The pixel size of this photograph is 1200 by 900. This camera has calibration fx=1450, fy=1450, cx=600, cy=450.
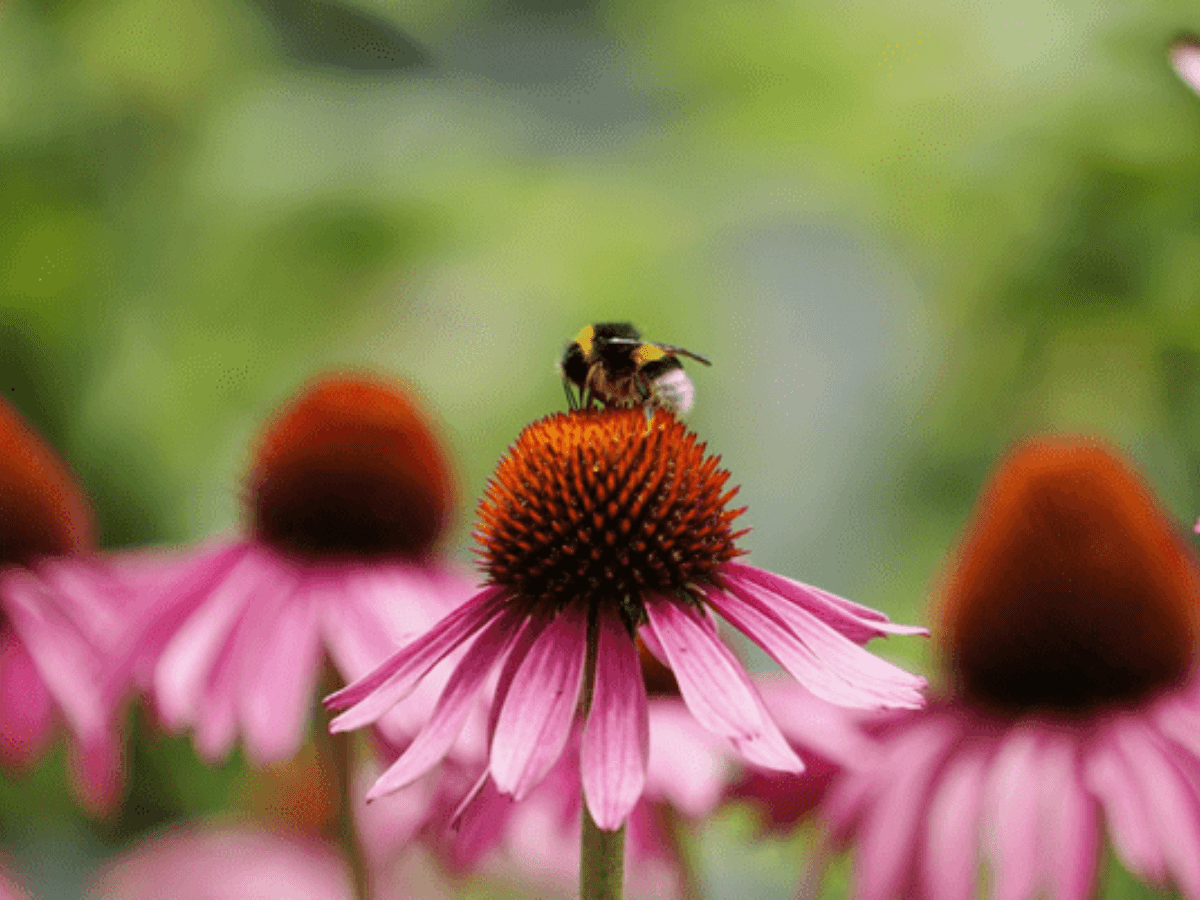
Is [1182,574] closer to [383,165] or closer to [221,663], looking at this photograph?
[221,663]

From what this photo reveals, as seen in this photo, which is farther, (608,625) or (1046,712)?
(1046,712)

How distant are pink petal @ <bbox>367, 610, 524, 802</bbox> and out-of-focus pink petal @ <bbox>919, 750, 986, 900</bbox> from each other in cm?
48

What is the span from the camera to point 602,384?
66 cm

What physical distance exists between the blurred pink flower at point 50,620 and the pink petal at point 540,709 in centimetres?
63

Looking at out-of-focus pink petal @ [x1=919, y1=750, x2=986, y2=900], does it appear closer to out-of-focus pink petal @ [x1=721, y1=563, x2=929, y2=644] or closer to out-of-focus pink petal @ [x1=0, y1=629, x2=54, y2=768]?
out-of-focus pink petal @ [x1=721, y1=563, x2=929, y2=644]

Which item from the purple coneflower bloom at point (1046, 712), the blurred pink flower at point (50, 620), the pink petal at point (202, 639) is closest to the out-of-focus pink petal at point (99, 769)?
the blurred pink flower at point (50, 620)

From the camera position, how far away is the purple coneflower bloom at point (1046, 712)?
35.0 inches

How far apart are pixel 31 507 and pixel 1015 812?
91 cm

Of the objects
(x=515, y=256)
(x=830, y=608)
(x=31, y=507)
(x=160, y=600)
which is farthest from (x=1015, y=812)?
(x=515, y=256)

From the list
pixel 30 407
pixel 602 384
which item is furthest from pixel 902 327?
pixel 602 384

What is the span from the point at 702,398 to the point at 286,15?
71.4 inches

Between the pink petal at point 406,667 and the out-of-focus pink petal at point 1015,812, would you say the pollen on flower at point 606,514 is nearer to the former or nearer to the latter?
the pink petal at point 406,667

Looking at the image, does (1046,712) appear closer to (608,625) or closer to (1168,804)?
(1168,804)

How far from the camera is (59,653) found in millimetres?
1175
